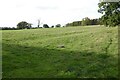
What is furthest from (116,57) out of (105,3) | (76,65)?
(105,3)

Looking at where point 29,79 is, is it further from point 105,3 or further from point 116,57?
point 105,3

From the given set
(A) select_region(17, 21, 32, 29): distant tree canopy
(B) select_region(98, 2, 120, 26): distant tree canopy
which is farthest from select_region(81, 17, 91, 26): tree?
(B) select_region(98, 2, 120, 26): distant tree canopy

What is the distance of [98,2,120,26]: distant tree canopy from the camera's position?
5428 centimetres

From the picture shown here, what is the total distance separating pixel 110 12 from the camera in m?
55.9

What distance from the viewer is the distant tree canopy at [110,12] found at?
5428 centimetres

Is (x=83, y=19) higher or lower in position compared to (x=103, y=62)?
higher

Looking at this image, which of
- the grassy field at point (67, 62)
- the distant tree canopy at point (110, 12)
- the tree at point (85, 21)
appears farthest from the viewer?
the tree at point (85, 21)

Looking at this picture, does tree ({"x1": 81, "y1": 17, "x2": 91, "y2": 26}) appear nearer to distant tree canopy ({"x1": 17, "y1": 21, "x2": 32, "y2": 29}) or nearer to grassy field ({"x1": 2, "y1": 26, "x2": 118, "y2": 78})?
distant tree canopy ({"x1": 17, "y1": 21, "x2": 32, "y2": 29})

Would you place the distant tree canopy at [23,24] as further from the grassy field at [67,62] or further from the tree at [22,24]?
the grassy field at [67,62]

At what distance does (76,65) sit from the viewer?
33.5 meters

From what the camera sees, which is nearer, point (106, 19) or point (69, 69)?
point (69, 69)

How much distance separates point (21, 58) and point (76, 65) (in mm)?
8098

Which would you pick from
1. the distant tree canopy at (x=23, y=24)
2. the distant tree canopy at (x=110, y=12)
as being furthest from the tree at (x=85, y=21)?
the distant tree canopy at (x=110, y=12)

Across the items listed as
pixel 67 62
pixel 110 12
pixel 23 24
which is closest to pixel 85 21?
pixel 23 24
